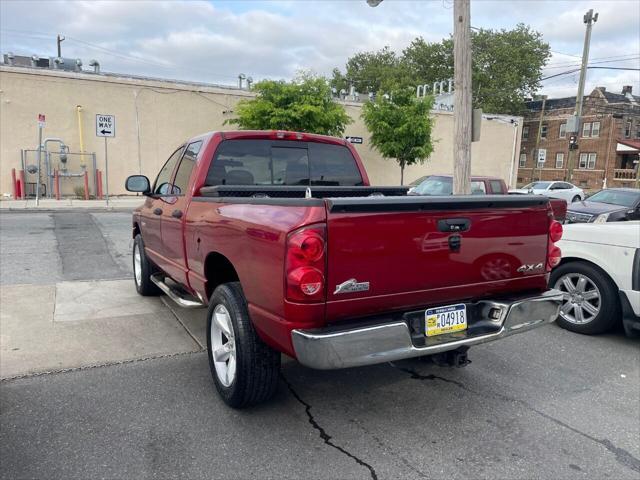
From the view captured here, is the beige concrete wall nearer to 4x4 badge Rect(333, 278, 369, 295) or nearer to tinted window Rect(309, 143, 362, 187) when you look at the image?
tinted window Rect(309, 143, 362, 187)

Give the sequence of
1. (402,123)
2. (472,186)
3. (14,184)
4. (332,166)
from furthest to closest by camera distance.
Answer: (402,123) < (14,184) < (472,186) < (332,166)

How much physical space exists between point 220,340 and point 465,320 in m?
1.74

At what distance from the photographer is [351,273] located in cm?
268

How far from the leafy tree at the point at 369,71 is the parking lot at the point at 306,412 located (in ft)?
164

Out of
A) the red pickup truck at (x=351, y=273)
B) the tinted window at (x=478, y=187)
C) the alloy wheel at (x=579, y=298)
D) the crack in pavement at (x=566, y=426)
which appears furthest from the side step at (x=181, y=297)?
the tinted window at (x=478, y=187)

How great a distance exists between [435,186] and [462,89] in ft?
14.6

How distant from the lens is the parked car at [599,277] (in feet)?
15.4

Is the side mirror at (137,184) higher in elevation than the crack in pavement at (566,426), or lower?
higher

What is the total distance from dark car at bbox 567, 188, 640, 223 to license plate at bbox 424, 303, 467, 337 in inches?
340

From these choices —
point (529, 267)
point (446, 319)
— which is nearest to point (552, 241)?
point (529, 267)

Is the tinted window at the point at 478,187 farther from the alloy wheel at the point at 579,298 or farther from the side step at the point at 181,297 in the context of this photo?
the side step at the point at 181,297

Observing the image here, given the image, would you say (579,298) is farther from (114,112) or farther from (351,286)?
(114,112)

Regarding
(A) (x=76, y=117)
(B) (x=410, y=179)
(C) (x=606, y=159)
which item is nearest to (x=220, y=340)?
(A) (x=76, y=117)

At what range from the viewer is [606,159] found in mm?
48219
